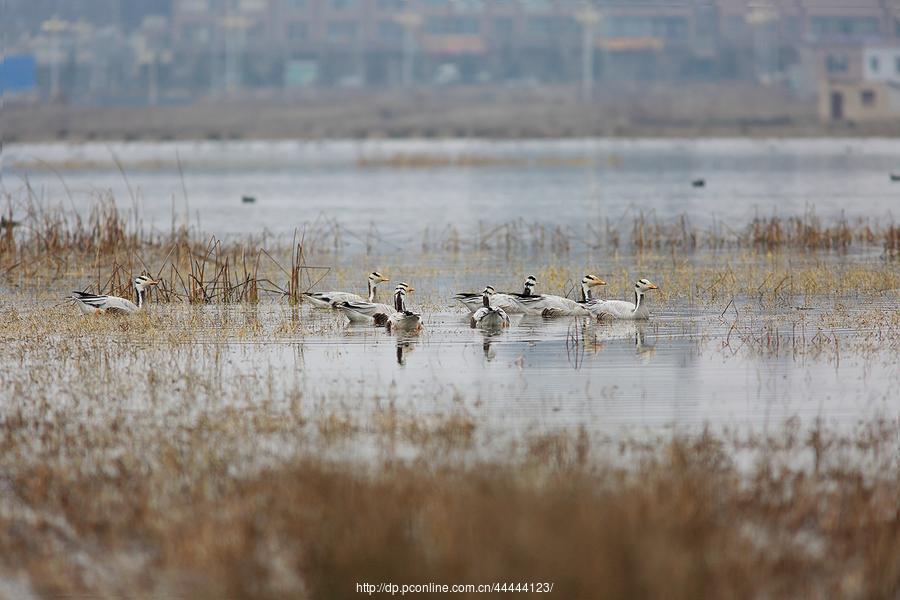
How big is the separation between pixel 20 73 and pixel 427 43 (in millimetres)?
43890

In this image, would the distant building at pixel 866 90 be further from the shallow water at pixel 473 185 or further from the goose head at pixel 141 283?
the goose head at pixel 141 283

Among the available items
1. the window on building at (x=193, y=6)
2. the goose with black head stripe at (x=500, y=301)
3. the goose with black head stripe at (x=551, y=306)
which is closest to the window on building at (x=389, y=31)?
the window on building at (x=193, y=6)

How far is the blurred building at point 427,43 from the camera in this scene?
14512cm

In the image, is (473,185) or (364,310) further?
(473,185)

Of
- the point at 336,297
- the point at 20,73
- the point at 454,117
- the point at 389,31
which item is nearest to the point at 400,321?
the point at 336,297

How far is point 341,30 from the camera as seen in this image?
6230 inches

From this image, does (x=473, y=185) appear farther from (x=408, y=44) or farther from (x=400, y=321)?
(x=408, y=44)

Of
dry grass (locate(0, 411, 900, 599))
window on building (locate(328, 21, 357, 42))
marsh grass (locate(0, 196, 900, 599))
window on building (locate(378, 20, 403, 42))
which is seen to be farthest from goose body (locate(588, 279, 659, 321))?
window on building (locate(378, 20, 403, 42))

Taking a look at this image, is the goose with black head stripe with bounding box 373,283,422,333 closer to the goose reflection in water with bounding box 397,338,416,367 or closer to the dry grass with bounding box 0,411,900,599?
the goose reflection in water with bounding box 397,338,416,367

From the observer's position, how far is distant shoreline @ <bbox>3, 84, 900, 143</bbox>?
395 ft

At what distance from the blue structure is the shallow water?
42.7 metres

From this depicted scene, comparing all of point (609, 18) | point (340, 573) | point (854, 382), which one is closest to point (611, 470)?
point (340, 573)

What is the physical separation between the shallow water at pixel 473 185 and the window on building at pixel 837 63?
27.6 m

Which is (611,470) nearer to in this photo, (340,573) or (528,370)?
(340,573)
